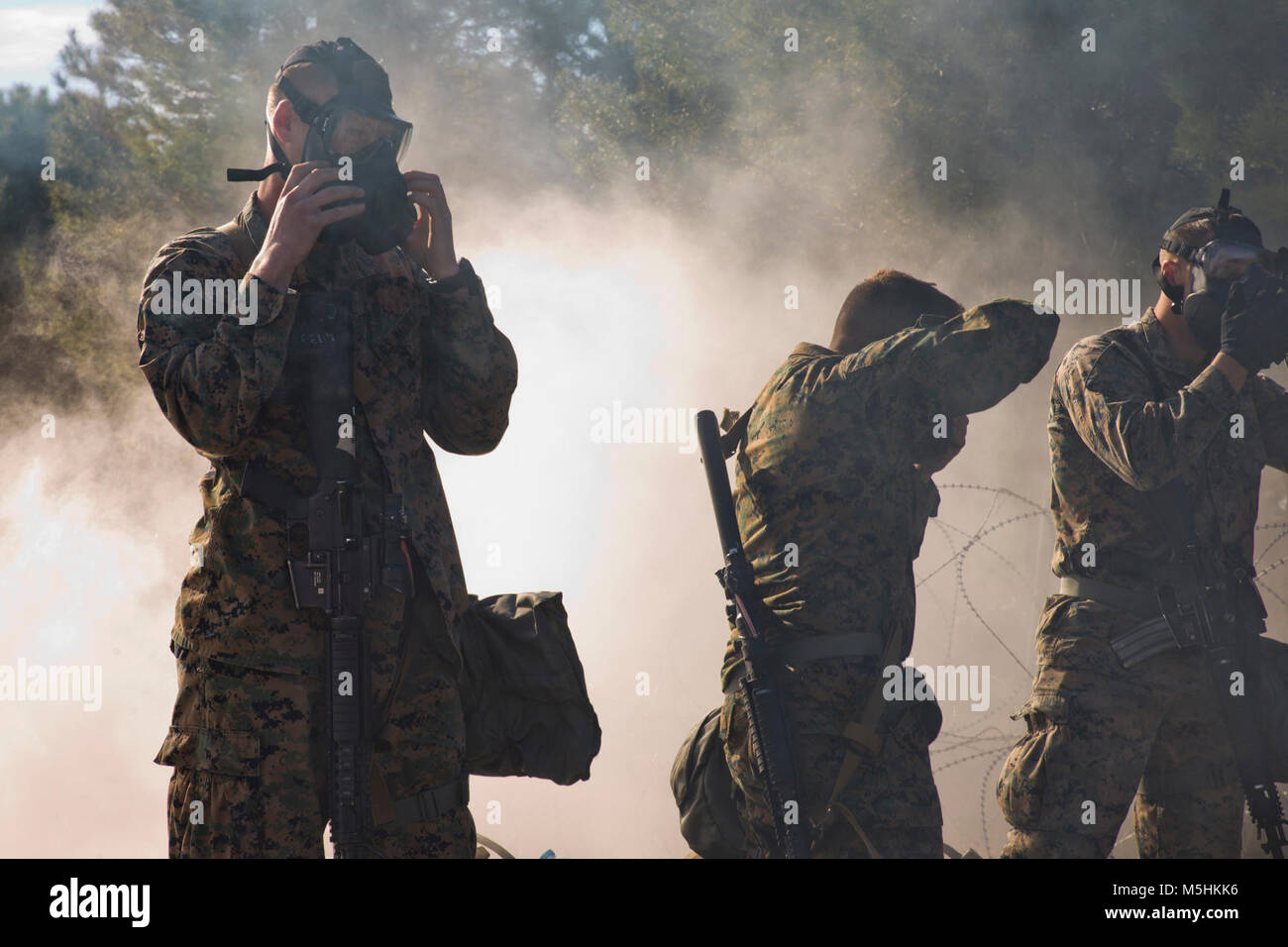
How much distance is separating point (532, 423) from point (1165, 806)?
8.40m

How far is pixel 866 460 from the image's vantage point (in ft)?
10.5

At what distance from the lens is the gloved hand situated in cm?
329

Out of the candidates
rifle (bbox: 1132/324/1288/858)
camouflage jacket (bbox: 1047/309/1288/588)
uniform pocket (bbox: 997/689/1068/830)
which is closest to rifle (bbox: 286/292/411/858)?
uniform pocket (bbox: 997/689/1068/830)

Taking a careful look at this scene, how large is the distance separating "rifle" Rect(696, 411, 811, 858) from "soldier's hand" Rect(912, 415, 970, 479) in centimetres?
56

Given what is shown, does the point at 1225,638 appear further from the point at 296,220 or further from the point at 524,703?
the point at 296,220

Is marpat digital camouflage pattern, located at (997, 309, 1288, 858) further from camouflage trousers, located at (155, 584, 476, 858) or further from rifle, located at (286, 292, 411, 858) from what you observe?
rifle, located at (286, 292, 411, 858)

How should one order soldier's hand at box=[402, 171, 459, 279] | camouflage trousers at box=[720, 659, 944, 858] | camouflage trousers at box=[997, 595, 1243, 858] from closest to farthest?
soldier's hand at box=[402, 171, 459, 279] < camouflage trousers at box=[720, 659, 944, 858] < camouflage trousers at box=[997, 595, 1243, 858]

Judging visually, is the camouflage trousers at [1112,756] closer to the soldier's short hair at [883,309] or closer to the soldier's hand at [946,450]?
the soldier's hand at [946,450]

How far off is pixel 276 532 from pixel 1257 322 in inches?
101

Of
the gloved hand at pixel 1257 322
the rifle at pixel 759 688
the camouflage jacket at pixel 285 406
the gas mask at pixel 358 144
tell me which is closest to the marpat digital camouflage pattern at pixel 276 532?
the camouflage jacket at pixel 285 406

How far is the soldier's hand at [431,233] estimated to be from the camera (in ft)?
8.43

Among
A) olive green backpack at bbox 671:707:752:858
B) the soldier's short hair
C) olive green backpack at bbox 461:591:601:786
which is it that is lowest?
olive green backpack at bbox 671:707:752:858

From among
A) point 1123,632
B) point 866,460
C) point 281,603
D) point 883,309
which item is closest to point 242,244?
point 281,603
